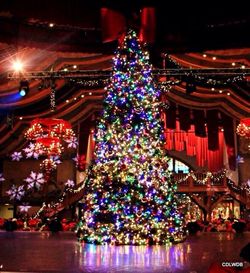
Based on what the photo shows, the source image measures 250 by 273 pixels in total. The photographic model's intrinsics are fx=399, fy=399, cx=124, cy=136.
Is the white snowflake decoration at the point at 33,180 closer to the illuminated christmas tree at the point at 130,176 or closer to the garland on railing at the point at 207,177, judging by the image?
the garland on railing at the point at 207,177

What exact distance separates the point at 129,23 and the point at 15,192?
14424mm

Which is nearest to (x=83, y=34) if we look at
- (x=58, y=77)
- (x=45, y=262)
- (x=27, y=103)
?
(x=58, y=77)

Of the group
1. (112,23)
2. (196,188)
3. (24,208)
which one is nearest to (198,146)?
(196,188)

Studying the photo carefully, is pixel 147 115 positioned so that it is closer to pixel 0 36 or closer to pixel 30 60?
pixel 0 36

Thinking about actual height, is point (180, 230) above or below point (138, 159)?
below

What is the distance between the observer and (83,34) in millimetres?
9031

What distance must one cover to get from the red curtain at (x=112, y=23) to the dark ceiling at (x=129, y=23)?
0.51ft

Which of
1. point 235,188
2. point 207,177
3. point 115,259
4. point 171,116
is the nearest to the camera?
point 115,259

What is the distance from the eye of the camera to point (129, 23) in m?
7.09

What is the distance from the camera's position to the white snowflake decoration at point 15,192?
19453mm

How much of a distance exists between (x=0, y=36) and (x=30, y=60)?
192 centimetres

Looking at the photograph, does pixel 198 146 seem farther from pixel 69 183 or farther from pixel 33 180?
pixel 33 180

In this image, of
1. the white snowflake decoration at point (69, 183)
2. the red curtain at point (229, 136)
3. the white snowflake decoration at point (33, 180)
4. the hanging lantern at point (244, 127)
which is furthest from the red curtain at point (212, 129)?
the white snowflake decoration at point (33, 180)

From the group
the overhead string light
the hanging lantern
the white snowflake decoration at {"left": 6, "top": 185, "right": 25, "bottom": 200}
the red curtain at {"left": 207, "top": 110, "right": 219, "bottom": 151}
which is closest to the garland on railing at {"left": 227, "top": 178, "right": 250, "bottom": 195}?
the red curtain at {"left": 207, "top": 110, "right": 219, "bottom": 151}
